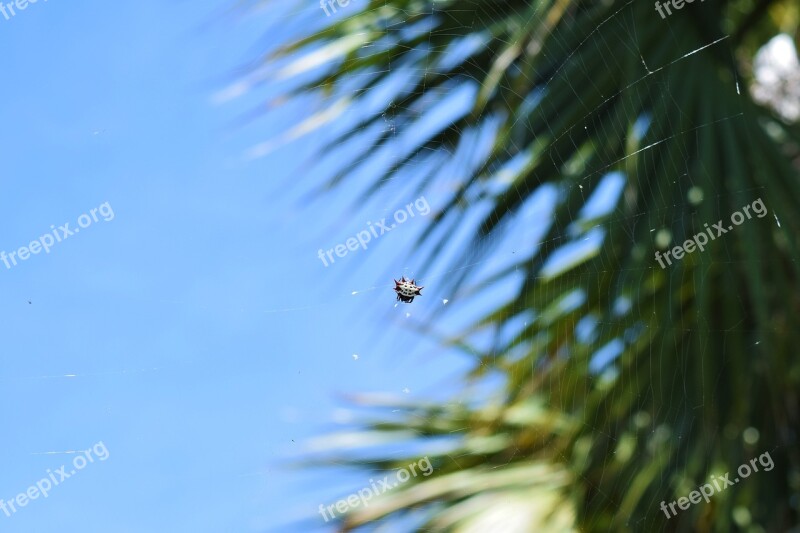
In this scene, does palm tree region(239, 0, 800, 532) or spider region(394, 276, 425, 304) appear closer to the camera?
palm tree region(239, 0, 800, 532)

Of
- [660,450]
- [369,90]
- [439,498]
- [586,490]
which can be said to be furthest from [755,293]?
[369,90]

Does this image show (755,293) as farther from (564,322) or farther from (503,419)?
(503,419)

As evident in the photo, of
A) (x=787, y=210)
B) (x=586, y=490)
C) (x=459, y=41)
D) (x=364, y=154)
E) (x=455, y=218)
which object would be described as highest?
(x=459, y=41)

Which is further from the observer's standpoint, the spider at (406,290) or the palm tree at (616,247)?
the spider at (406,290)

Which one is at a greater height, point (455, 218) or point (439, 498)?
point (455, 218)
